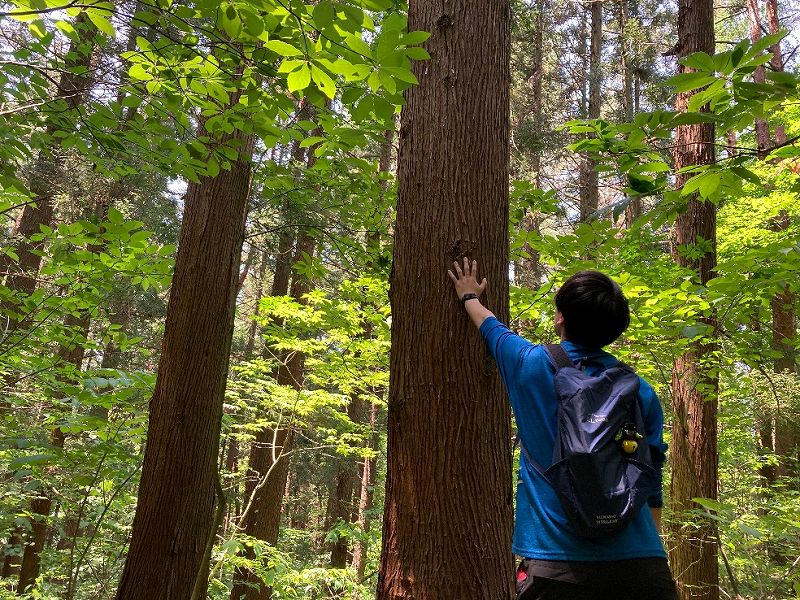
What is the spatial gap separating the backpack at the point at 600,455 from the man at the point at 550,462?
58mm

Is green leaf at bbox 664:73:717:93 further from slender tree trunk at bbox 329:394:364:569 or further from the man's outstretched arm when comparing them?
slender tree trunk at bbox 329:394:364:569

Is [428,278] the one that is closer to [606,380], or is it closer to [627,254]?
[606,380]

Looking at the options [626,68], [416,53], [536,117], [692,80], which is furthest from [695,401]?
[626,68]

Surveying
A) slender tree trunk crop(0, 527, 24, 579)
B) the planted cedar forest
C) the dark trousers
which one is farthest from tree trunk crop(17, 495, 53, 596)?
the dark trousers

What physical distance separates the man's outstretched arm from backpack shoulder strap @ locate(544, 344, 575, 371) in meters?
0.22

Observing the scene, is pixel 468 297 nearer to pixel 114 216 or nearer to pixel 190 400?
pixel 190 400

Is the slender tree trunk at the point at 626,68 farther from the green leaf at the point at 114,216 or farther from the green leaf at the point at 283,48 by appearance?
the green leaf at the point at 283,48

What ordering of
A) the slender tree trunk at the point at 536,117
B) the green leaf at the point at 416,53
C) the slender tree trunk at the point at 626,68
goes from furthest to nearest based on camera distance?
the slender tree trunk at the point at 626,68
the slender tree trunk at the point at 536,117
the green leaf at the point at 416,53

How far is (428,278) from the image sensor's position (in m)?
1.86

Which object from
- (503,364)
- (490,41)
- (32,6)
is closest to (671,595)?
(503,364)

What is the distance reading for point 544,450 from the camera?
162 cm

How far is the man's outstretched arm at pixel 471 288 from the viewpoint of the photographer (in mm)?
1754

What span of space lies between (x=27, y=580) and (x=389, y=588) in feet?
36.7

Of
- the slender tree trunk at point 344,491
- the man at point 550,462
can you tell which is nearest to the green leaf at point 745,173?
the man at point 550,462
